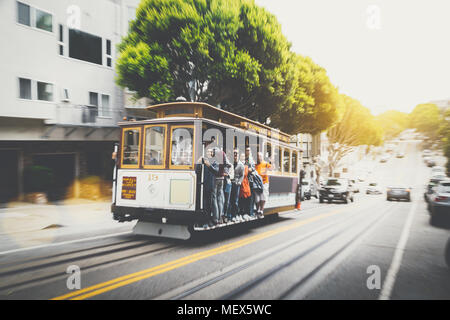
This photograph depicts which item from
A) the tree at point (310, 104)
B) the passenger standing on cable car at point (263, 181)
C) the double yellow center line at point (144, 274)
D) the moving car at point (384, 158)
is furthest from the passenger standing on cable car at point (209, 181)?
the moving car at point (384, 158)

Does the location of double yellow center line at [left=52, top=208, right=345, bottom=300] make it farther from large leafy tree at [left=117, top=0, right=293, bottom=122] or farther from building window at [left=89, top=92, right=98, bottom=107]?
building window at [left=89, top=92, right=98, bottom=107]

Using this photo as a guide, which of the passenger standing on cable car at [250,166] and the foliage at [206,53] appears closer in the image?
the passenger standing on cable car at [250,166]

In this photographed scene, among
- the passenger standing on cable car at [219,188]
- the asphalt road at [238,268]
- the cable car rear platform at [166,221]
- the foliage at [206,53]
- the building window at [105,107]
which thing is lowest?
the asphalt road at [238,268]

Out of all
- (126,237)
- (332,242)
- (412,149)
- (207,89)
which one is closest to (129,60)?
(207,89)

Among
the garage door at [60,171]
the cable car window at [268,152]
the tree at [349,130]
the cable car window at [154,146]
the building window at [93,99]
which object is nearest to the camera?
the cable car window at [154,146]

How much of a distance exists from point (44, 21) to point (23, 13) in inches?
38.7

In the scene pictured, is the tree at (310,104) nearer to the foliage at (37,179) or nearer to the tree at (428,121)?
the tree at (428,121)

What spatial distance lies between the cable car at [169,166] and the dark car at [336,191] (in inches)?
598

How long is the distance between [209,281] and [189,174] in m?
2.68

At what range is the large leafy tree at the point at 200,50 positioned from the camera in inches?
588

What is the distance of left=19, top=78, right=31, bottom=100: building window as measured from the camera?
15031mm

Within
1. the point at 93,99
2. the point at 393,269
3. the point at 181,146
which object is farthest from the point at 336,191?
the point at 181,146
